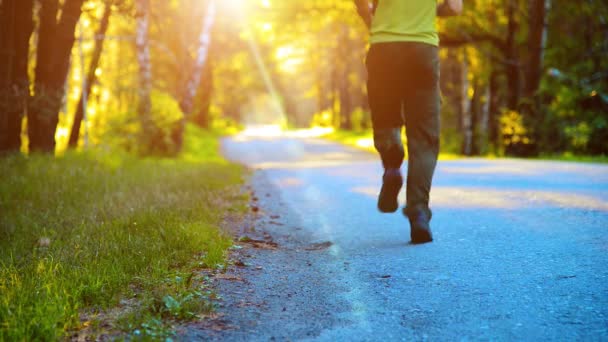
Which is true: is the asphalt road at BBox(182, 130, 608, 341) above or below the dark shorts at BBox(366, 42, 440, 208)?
below

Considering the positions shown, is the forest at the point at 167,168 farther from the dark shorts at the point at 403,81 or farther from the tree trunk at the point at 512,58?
the dark shorts at the point at 403,81

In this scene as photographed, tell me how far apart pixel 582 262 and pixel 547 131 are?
44.5ft

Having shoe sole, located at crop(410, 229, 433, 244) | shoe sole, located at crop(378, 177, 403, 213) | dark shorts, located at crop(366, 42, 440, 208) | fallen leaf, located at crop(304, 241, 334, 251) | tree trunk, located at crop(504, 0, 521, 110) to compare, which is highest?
tree trunk, located at crop(504, 0, 521, 110)

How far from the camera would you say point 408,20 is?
4637 millimetres

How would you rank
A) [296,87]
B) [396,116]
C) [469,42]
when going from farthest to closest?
[296,87] < [469,42] < [396,116]

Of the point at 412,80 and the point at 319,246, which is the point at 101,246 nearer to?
the point at 319,246

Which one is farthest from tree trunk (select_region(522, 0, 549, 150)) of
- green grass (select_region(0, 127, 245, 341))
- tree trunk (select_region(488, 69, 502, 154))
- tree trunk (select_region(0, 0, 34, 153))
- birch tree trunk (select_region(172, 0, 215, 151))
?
tree trunk (select_region(0, 0, 34, 153))

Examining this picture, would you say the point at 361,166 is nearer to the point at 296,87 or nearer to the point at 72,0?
the point at 72,0

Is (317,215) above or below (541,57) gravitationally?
below

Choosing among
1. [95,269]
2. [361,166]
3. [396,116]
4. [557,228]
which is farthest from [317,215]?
[361,166]

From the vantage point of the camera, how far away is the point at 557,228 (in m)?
5.02

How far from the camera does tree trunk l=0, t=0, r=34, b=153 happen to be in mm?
8273

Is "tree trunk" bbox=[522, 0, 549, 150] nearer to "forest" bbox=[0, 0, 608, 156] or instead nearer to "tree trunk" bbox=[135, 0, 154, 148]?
"forest" bbox=[0, 0, 608, 156]

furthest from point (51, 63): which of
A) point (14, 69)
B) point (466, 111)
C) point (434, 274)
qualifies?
point (466, 111)
